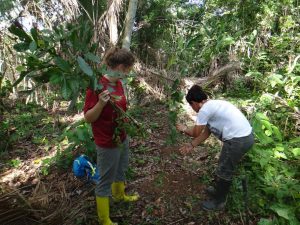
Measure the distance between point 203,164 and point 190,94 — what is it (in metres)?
1.42

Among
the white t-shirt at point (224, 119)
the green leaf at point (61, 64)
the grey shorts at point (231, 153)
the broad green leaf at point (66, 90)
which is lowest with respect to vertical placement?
the grey shorts at point (231, 153)

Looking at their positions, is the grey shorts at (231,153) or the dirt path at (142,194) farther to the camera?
the grey shorts at (231,153)

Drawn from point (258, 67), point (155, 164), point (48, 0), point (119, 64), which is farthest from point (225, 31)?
point (119, 64)

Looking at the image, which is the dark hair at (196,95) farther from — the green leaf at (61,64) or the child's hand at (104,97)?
the green leaf at (61,64)

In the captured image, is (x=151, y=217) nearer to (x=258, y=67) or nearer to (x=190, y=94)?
(x=190, y=94)

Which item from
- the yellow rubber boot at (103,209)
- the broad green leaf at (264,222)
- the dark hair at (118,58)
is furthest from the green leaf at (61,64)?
the broad green leaf at (264,222)

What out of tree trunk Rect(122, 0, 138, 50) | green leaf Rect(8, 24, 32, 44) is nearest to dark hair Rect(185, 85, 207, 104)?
green leaf Rect(8, 24, 32, 44)

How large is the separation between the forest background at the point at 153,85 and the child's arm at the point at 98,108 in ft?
0.54

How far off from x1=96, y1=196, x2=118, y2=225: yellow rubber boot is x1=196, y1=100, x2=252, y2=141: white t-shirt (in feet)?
3.94

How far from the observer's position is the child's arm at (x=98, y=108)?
7.39ft

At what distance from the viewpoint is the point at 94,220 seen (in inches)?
120

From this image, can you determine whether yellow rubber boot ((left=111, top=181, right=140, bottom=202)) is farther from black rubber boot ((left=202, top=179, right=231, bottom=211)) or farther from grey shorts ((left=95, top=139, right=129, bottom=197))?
black rubber boot ((left=202, top=179, right=231, bottom=211))

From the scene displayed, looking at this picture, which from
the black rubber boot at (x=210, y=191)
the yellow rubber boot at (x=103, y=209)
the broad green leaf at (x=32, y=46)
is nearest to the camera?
the broad green leaf at (x=32, y=46)

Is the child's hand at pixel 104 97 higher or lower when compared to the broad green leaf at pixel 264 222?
higher
